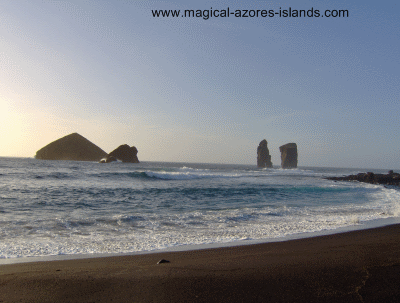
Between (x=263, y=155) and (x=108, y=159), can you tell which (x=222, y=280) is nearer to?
(x=108, y=159)

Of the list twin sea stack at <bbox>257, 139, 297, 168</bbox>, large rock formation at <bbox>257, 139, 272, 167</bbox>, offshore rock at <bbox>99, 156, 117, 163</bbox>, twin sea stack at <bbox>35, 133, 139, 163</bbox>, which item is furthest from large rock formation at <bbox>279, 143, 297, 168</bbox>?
twin sea stack at <bbox>35, 133, 139, 163</bbox>

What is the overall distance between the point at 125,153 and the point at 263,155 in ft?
189

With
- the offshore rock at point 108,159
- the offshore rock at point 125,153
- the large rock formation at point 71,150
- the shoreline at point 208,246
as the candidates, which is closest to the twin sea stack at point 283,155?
the offshore rock at point 125,153

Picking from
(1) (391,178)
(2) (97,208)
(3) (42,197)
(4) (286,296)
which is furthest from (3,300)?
(1) (391,178)

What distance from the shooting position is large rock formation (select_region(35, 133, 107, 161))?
116 m

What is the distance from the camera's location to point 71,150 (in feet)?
388

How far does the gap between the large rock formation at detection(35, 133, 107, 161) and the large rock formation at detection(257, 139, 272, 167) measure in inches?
2873

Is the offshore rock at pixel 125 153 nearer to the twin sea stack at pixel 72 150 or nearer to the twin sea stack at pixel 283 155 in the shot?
the twin sea stack at pixel 72 150

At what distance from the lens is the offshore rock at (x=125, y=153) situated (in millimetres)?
98312

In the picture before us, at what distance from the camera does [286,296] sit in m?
2.83

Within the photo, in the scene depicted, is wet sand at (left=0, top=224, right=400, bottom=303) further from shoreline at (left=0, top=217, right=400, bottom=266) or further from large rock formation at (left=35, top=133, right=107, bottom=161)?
large rock formation at (left=35, top=133, right=107, bottom=161)

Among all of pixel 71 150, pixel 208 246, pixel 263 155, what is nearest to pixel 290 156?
pixel 263 155

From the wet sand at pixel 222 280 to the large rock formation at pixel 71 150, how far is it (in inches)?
4936

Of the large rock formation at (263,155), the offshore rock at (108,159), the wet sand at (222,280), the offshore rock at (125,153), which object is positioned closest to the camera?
the wet sand at (222,280)
